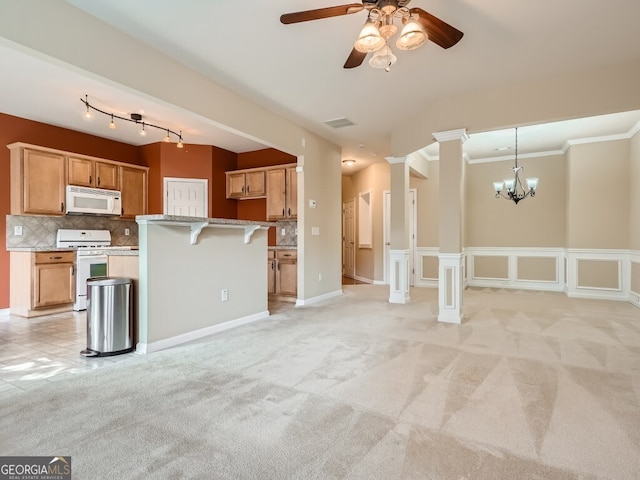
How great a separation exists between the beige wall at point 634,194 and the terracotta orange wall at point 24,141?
342 inches

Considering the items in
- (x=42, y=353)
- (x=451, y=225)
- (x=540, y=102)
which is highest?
(x=540, y=102)

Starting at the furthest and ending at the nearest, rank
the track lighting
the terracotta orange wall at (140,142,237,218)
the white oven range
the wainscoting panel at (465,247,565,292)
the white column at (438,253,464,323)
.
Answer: the wainscoting panel at (465,247,565,292), the terracotta orange wall at (140,142,237,218), the white oven range, the track lighting, the white column at (438,253,464,323)

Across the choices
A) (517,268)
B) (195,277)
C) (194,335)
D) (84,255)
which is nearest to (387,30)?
(195,277)

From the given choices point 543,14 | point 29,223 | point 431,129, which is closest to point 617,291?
point 431,129

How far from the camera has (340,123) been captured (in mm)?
5301

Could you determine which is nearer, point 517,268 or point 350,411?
point 350,411

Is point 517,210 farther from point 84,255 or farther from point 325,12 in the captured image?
point 84,255

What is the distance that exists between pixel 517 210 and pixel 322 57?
5.63 meters

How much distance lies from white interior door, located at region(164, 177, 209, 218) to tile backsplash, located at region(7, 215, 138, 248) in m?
0.92

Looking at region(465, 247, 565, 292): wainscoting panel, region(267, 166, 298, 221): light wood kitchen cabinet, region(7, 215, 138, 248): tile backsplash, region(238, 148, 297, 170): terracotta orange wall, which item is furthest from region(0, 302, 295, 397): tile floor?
region(465, 247, 565, 292): wainscoting panel

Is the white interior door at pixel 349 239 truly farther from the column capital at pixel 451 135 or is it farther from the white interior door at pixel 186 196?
the column capital at pixel 451 135

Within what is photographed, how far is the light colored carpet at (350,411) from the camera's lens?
1548 mm

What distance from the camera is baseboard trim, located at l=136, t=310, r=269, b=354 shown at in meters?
3.12

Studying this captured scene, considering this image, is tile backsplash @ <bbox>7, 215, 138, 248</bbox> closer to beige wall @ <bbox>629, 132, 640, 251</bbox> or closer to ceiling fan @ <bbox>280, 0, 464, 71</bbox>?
ceiling fan @ <bbox>280, 0, 464, 71</bbox>
